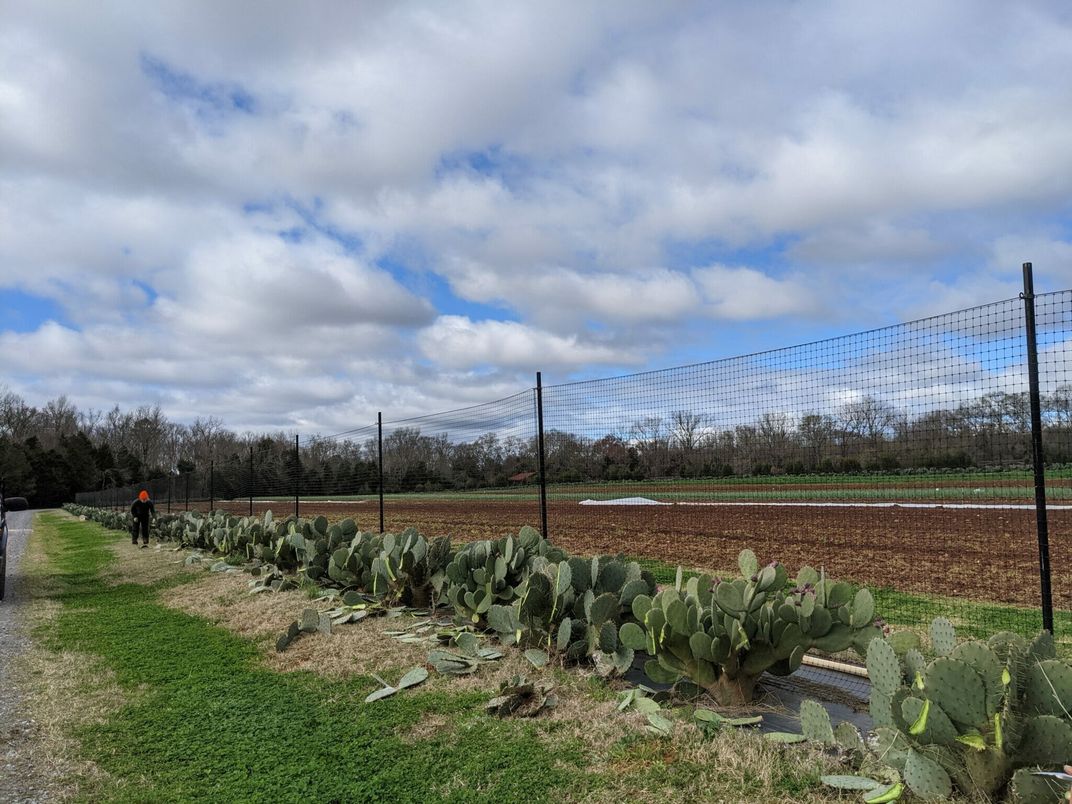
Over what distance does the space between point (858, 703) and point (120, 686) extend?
5.11 meters

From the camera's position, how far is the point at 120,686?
5523 millimetres

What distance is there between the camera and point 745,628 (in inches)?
170

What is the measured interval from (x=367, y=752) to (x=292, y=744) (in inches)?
18.8

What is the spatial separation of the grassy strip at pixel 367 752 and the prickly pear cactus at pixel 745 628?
1.73 ft

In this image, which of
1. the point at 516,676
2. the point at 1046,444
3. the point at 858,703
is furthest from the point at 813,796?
the point at 1046,444

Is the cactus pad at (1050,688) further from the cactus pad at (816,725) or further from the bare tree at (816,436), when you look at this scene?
the bare tree at (816,436)

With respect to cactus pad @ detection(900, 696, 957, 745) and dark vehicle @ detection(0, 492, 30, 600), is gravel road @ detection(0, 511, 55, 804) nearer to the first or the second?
dark vehicle @ detection(0, 492, 30, 600)

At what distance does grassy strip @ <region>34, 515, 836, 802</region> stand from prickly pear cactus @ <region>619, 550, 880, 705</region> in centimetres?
53

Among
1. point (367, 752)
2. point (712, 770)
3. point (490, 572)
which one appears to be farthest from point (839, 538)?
point (367, 752)

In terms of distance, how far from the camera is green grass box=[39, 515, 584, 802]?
3562 mm

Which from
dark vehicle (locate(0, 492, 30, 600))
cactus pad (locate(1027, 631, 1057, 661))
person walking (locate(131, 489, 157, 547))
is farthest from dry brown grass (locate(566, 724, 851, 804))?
person walking (locate(131, 489, 157, 547))

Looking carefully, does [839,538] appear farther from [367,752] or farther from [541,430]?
[367,752]

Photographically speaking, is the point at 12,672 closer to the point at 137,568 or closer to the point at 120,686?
the point at 120,686

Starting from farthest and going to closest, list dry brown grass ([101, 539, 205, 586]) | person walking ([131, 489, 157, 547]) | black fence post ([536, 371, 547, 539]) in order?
person walking ([131, 489, 157, 547]), dry brown grass ([101, 539, 205, 586]), black fence post ([536, 371, 547, 539])
